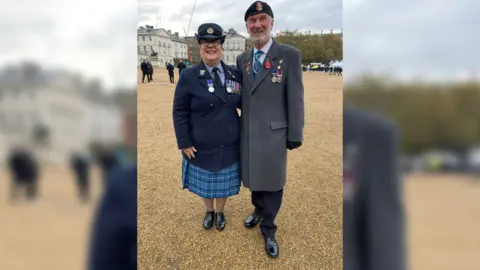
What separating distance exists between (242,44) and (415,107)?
3.51 ft

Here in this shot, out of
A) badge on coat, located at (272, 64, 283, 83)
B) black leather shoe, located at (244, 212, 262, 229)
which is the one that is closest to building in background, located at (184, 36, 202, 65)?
badge on coat, located at (272, 64, 283, 83)

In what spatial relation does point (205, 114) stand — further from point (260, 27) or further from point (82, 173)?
point (82, 173)

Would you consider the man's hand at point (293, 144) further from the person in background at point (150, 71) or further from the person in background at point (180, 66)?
the person in background at point (150, 71)

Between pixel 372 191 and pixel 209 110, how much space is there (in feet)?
3.62

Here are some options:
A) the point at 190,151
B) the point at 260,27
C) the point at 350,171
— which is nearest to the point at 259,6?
the point at 260,27

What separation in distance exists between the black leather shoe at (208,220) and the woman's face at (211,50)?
112 cm

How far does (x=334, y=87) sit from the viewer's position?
1878 millimetres

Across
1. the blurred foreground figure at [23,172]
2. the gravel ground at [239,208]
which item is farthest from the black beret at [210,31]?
the blurred foreground figure at [23,172]

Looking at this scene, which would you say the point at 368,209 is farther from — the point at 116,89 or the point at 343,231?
the point at 116,89

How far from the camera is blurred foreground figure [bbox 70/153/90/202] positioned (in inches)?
65.3

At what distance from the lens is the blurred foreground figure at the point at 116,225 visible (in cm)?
176

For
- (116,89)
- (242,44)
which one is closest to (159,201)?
(116,89)

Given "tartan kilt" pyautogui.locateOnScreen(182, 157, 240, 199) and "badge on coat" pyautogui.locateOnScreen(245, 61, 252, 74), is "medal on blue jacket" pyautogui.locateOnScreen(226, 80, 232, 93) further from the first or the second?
"tartan kilt" pyautogui.locateOnScreen(182, 157, 240, 199)

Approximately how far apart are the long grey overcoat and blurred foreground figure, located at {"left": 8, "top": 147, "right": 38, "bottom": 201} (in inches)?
47.5
